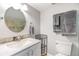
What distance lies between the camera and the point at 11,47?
93 cm

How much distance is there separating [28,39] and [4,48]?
0.27 metres

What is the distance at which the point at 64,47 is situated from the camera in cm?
102

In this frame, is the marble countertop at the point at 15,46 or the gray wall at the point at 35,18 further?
the gray wall at the point at 35,18

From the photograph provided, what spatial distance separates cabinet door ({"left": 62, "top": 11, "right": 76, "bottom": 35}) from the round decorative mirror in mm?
465

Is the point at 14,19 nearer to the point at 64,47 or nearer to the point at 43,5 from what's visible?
the point at 43,5

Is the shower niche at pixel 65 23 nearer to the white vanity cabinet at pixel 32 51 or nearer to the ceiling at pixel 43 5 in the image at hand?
the ceiling at pixel 43 5

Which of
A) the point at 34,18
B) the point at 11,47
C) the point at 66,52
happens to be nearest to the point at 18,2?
the point at 34,18

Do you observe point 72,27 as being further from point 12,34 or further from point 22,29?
point 12,34

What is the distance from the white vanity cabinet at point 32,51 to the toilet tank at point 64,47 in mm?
218

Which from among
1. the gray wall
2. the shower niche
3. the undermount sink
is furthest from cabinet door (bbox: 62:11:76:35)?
the undermount sink

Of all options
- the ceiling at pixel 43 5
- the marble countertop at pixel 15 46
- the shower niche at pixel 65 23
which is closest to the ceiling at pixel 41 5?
the ceiling at pixel 43 5

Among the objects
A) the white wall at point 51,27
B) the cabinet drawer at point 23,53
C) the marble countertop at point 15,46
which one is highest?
the white wall at point 51,27

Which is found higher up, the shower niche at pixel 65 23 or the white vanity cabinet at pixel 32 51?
the shower niche at pixel 65 23

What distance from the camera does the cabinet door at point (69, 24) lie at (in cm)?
100
